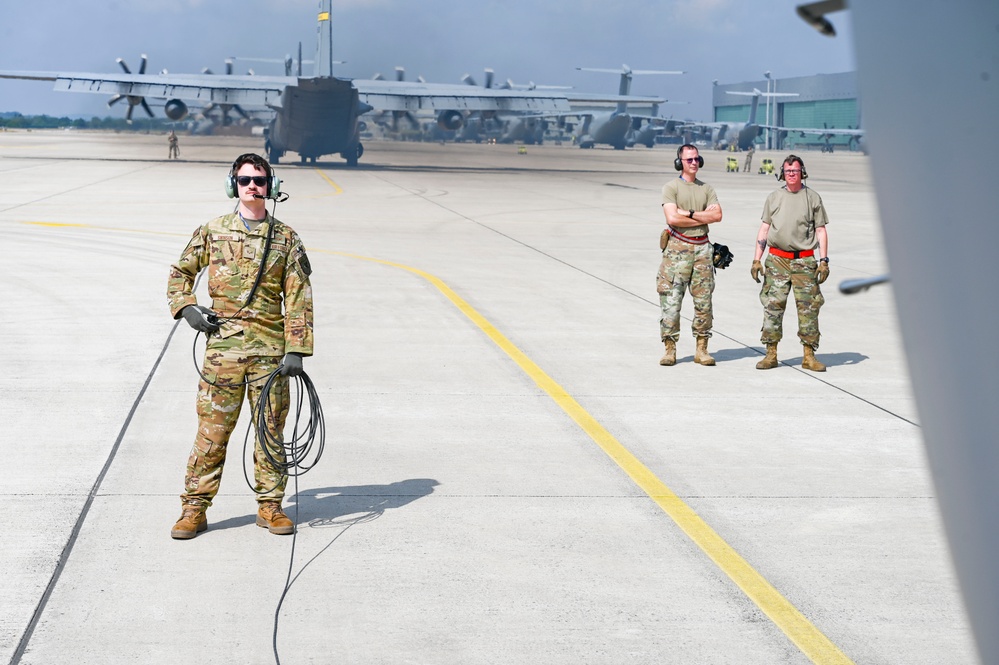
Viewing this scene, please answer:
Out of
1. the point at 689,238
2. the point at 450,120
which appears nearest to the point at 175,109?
the point at 450,120

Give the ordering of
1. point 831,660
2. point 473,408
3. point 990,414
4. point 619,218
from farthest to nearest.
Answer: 1. point 619,218
2. point 473,408
3. point 831,660
4. point 990,414

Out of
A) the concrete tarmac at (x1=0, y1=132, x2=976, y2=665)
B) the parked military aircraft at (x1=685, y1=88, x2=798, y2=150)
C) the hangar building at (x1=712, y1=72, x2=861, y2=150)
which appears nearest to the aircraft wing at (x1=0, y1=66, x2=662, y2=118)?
the concrete tarmac at (x1=0, y1=132, x2=976, y2=665)

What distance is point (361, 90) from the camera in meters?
60.2

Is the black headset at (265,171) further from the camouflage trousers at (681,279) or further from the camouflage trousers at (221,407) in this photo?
the camouflage trousers at (681,279)

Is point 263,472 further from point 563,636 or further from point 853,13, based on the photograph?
Result: point 853,13

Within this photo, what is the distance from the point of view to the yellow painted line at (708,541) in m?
5.03

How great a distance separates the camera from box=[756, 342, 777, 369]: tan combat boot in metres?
11.5

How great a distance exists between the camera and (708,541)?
6352 mm

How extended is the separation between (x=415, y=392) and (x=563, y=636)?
16.8ft

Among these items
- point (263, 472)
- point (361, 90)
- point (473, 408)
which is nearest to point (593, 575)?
point (263, 472)

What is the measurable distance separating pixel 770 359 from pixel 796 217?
1383 mm

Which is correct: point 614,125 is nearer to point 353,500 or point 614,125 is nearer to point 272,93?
point 272,93

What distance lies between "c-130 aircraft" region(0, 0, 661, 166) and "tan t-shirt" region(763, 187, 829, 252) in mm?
40549

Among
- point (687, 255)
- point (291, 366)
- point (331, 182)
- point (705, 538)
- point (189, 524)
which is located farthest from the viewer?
point (331, 182)
